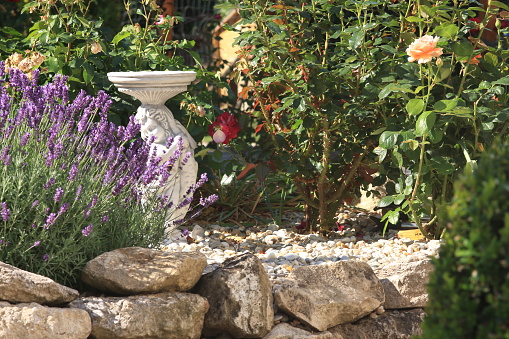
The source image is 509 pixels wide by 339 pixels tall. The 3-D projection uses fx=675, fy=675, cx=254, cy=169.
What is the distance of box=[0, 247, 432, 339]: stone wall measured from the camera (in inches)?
95.3

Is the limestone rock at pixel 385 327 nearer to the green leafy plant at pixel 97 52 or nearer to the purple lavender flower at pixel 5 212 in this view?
the purple lavender flower at pixel 5 212

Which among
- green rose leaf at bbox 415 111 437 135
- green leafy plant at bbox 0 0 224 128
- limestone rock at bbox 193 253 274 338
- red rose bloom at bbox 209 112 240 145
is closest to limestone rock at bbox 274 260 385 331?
limestone rock at bbox 193 253 274 338

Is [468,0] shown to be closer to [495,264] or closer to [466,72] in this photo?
[466,72]

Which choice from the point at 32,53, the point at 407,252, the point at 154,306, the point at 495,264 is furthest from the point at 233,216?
the point at 495,264

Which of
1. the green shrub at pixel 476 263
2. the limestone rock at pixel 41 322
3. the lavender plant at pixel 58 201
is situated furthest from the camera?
the lavender plant at pixel 58 201

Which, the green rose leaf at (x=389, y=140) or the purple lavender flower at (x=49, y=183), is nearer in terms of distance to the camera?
the purple lavender flower at (x=49, y=183)

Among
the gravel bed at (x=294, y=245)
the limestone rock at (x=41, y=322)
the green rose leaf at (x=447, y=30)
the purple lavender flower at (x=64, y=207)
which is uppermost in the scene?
the green rose leaf at (x=447, y=30)

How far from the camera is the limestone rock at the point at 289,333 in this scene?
2781 millimetres

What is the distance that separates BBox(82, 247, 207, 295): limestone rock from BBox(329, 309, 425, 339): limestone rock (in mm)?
704

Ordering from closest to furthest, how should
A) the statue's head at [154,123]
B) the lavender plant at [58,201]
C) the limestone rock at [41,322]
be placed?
the limestone rock at [41,322], the lavender plant at [58,201], the statue's head at [154,123]

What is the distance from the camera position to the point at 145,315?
2545 millimetres

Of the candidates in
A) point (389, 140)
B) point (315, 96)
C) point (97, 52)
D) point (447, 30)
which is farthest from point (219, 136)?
point (447, 30)

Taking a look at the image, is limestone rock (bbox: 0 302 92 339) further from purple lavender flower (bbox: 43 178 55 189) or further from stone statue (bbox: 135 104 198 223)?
stone statue (bbox: 135 104 198 223)

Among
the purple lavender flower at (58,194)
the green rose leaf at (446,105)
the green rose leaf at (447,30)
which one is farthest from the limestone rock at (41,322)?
the green rose leaf at (447,30)
